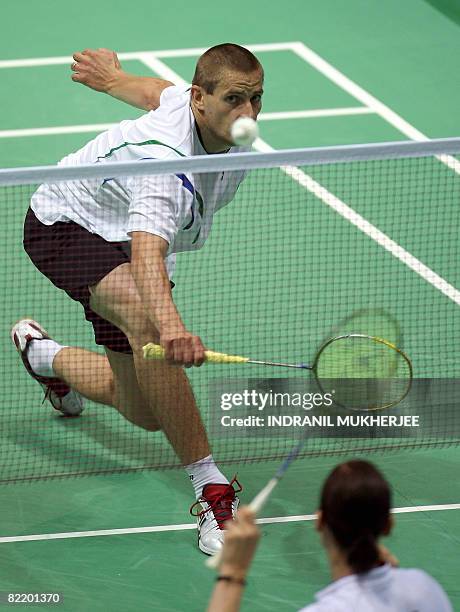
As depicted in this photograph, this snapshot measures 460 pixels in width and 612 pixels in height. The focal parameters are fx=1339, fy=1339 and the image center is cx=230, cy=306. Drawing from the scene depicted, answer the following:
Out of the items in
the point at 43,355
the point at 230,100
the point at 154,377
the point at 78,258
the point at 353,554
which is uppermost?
the point at 230,100

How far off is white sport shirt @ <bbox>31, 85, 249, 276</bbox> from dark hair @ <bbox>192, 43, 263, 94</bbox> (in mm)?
195

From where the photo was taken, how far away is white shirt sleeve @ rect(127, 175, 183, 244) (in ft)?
17.5

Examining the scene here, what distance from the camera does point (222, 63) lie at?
5.54m

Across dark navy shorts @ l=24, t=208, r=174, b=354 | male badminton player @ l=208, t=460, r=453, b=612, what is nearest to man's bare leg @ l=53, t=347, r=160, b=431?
dark navy shorts @ l=24, t=208, r=174, b=354

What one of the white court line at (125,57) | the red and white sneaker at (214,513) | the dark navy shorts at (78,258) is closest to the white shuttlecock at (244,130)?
the dark navy shorts at (78,258)

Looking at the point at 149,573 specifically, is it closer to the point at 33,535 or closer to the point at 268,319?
the point at 33,535

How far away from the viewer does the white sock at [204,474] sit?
18.6ft

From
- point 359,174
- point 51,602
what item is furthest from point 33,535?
point 359,174

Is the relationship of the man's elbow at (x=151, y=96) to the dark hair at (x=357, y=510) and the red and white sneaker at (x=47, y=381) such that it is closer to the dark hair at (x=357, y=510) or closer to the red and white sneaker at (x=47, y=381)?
the red and white sneaker at (x=47, y=381)

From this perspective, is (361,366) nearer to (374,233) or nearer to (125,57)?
(374,233)

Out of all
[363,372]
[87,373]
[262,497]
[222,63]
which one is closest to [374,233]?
[87,373]

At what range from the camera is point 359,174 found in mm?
8500

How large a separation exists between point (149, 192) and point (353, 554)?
7.60 feet

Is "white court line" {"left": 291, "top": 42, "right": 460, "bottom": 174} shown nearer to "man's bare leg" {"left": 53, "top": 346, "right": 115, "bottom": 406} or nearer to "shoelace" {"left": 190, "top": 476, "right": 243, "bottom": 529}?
"man's bare leg" {"left": 53, "top": 346, "right": 115, "bottom": 406}
